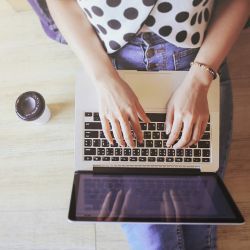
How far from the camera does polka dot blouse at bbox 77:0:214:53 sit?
69cm

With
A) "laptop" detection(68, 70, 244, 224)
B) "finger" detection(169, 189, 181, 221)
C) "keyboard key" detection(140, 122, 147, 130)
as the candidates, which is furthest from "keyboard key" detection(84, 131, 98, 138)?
"finger" detection(169, 189, 181, 221)

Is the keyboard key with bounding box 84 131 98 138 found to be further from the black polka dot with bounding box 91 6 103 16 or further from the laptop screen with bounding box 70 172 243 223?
the black polka dot with bounding box 91 6 103 16

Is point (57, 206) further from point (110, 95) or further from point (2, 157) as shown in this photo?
point (110, 95)

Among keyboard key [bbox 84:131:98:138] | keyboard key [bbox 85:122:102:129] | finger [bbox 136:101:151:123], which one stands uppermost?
finger [bbox 136:101:151:123]

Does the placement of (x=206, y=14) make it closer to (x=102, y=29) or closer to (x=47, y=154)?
(x=102, y=29)

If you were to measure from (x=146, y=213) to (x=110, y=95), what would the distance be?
0.25 m

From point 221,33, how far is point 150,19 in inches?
6.4

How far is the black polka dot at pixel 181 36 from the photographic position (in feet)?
2.46

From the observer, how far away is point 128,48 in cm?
83

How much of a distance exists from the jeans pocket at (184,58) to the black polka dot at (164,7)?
134 mm

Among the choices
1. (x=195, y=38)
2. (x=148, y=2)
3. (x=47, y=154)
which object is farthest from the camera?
(x=47, y=154)

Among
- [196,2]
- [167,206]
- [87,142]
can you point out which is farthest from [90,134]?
[196,2]

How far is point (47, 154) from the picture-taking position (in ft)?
3.38

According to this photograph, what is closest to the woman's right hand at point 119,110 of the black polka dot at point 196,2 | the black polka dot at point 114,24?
the black polka dot at point 114,24
